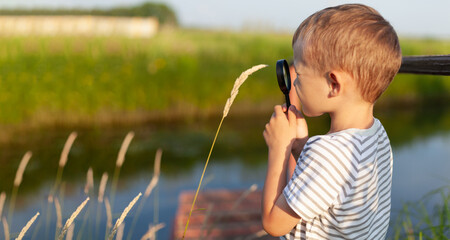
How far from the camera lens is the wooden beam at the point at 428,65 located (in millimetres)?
1285

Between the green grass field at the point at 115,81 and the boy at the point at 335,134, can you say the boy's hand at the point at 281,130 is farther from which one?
the green grass field at the point at 115,81

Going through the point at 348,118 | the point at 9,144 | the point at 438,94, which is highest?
the point at 348,118

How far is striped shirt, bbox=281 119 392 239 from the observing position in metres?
0.93

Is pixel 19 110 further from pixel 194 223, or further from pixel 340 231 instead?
pixel 340 231

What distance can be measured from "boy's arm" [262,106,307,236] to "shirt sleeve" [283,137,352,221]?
5cm

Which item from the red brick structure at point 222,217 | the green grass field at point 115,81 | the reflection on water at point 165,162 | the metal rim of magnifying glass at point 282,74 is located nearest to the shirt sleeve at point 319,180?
the metal rim of magnifying glass at point 282,74

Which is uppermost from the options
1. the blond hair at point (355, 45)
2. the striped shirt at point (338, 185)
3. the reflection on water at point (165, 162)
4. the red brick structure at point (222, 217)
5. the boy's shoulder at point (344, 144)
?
the blond hair at point (355, 45)

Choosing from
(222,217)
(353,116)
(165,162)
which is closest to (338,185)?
(353,116)

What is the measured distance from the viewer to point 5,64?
25.0 ft

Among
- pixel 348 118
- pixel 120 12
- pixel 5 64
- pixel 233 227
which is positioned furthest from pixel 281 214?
pixel 120 12

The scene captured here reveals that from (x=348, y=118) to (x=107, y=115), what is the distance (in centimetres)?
721

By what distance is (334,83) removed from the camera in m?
1.00

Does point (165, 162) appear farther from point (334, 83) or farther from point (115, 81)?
point (334, 83)

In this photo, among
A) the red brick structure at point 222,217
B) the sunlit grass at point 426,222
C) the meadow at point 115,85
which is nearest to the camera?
the sunlit grass at point 426,222
